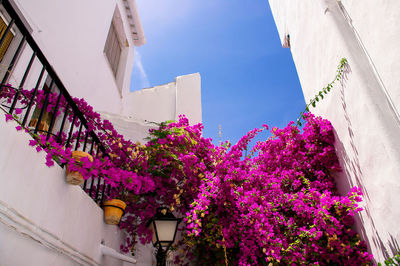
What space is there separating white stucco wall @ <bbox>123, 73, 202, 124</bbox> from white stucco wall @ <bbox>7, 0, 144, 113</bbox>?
189 cm

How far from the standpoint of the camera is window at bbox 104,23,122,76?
8430 millimetres

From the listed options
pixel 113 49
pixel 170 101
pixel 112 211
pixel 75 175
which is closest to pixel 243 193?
pixel 112 211

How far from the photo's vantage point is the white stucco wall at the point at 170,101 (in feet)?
35.2

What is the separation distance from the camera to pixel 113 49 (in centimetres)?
883

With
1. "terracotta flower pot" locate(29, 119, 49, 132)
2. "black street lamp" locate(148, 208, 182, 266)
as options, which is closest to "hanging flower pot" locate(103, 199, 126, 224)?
"black street lamp" locate(148, 208, 182, 266)

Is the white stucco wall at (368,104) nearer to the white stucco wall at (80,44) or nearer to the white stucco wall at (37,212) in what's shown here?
the white stucco wall at (37,212)

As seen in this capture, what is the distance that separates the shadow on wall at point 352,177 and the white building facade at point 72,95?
11.7 ft

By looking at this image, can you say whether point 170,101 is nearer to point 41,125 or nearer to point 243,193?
point 41,125

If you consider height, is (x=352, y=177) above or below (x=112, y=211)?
above

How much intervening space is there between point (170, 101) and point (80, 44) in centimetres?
511

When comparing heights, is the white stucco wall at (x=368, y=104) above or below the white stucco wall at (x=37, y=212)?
above

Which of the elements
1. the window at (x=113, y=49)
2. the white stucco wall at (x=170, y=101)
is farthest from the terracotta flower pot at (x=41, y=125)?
the white stucco wall at (x=170, y=101)

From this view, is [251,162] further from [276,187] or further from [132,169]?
[132,169]

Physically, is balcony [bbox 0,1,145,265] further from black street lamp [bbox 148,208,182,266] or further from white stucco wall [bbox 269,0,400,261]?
white stucco wall [bbox 269,0,400,261]
